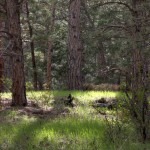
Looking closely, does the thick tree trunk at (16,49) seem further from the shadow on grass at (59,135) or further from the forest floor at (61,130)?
the shadow on grass at (59,135)

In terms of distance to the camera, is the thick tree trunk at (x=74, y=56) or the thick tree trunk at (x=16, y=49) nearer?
the thick tree trunk at (x=16, y=49)

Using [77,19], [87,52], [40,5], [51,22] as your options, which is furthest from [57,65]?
[77,19]

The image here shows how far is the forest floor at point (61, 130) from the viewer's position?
22.9 feet

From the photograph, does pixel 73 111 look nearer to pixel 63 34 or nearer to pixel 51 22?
pixel 51 22

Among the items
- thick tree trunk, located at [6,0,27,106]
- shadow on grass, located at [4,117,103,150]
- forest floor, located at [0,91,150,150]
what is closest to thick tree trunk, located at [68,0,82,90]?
forest floor, located at [0,91,150,150]

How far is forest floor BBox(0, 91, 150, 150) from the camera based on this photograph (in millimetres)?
6965

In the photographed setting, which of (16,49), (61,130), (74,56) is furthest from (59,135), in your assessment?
(74,56)

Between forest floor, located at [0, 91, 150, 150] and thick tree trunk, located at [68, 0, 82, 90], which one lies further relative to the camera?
thick tree trunk, located at [68, 0, 82, 90]

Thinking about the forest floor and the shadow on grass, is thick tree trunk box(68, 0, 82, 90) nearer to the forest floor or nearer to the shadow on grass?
the forest floor

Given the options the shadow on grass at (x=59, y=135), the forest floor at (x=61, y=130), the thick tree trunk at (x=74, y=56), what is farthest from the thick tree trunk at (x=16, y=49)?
the thick tree trunk at (x=74, y=56)

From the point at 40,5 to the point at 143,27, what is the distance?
31.4 ft

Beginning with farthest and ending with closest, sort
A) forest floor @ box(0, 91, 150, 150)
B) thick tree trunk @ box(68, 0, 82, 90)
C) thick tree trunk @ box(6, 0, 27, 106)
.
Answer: thick tree trunk @ box(68, 0, 82, 90) < thick tree trunk @ box(6, 0, 27, 106) < forest floor @ box(0, 91, 150, 150)

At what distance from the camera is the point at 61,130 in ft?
26.7

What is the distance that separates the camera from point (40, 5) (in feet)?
65.8
